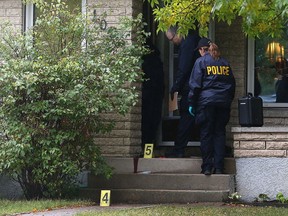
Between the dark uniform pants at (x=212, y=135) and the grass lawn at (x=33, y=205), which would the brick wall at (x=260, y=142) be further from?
the grass lawn at (x=33, y=205)

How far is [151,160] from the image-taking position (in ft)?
39.5

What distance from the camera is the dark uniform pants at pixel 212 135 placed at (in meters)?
11.3

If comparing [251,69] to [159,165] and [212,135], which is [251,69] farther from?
[159,165]

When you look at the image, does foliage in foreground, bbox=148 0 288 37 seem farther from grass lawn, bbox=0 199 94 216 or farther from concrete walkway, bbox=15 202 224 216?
grass lawn, bbox=0 199 94 216

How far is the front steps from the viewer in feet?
36.7

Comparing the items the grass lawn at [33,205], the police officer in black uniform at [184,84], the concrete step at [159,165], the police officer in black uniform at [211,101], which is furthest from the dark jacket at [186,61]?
the grass lawn at [33,205]

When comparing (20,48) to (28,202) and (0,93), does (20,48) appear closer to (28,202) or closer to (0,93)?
(0,93)

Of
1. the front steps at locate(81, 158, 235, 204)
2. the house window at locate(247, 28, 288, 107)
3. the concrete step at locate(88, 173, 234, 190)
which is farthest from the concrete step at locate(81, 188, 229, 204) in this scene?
the house window at locate(247, 28, 288, 107)

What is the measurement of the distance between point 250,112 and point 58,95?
9.16ft

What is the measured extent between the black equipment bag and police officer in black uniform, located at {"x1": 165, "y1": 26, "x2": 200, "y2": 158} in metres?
0.84

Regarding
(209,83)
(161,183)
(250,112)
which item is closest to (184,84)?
(209,83)

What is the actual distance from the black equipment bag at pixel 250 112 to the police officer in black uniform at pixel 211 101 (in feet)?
0.76

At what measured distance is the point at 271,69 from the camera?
1300cm

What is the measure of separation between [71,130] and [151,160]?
62.5 inches
